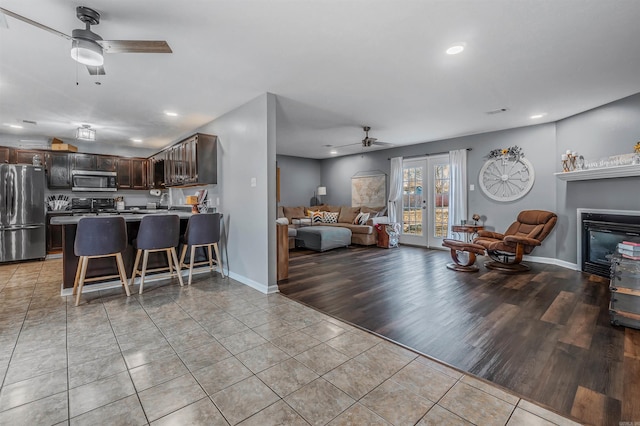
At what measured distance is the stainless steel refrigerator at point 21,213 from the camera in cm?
502

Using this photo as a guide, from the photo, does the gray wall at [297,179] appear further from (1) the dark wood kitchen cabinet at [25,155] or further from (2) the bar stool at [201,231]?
(1) the dark wood kitchen cabinet at [25,155]

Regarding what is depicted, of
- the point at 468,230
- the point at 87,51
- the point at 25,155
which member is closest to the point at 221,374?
the point at 87,51

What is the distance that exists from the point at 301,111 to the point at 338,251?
10.7ft

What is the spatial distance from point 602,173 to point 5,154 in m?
10.2

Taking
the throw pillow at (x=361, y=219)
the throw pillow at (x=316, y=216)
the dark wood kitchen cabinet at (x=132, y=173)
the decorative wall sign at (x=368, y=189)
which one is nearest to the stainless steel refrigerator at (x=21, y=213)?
the dark wood kitchen cabinet at (x=132, y=173)

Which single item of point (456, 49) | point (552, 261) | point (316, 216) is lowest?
point (552, 261)

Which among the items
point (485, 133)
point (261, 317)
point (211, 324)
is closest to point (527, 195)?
point (485, 133)

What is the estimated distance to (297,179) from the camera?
8.94 m

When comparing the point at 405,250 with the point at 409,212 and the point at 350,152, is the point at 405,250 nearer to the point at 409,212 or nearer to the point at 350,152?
the point at 409,212

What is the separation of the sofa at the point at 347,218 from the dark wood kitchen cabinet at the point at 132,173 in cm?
349

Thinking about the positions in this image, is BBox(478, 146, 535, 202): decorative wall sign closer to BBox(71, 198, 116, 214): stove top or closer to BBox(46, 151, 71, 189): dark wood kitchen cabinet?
BBox(71, 198, 116, 214): stove top

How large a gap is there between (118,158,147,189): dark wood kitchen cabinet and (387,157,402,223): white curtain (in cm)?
Answer: 625

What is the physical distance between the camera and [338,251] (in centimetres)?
644

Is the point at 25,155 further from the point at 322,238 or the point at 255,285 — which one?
the point at 322,238
